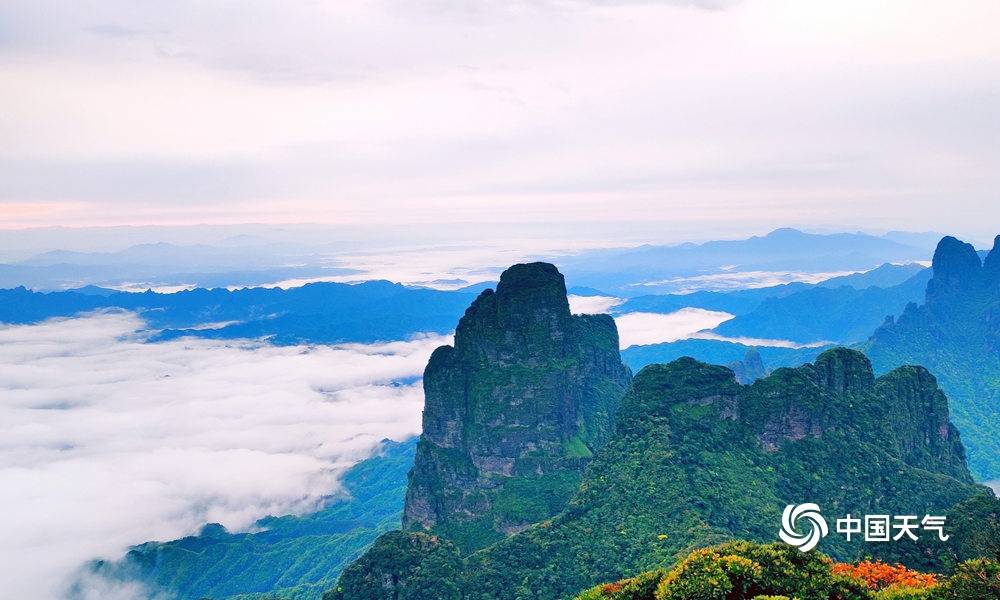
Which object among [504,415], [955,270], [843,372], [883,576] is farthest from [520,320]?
[955,270]

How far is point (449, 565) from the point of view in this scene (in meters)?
55.1

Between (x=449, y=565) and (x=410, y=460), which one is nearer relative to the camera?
(x=449, y=565)

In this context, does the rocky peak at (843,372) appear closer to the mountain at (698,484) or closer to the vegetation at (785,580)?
the mountain at (698,484)

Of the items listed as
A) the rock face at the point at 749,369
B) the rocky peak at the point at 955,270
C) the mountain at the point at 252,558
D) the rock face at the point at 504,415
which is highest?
the rocky peak at the point at 955,270

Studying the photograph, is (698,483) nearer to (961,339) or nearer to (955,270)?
(961,339)

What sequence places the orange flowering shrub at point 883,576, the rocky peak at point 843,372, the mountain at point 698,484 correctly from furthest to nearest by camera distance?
the rocky peak at point 843,372 → the mountain at point 698,484 → the orange flowering shrub at point 883,576

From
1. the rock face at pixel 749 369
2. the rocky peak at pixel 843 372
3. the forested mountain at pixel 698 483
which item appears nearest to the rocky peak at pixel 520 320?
the forested mountain at pixel 698 483

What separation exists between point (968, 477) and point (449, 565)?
72.1 metres

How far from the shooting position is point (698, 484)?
62219mm

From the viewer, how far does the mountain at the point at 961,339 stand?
139m

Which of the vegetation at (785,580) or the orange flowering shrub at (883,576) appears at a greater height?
the vegetation at (785,580)

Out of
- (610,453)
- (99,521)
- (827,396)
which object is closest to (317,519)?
(99,521)

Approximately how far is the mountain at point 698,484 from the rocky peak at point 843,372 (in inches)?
6.5

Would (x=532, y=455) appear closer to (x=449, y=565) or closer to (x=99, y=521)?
(x=449, y=565)
